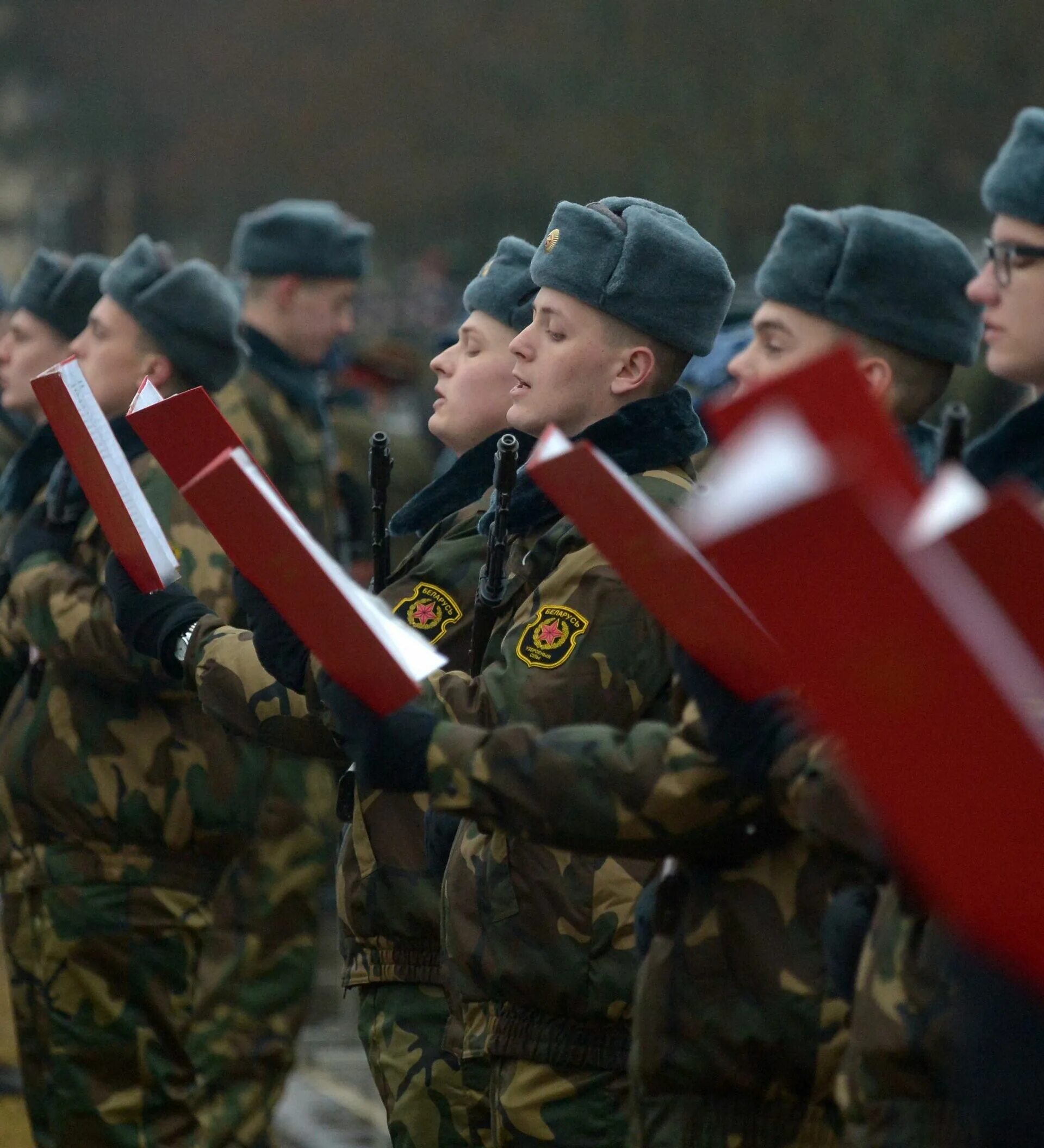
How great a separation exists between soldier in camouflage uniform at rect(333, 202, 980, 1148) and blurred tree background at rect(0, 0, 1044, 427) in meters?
13.6

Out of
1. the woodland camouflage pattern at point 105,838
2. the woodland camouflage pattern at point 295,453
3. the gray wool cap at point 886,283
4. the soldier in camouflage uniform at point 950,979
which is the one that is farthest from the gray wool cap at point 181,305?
the soldier in camouflage uniform at point 950,979

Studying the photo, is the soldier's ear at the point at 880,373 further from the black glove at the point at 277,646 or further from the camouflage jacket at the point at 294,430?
the camouflage jacket at the point at 294,430

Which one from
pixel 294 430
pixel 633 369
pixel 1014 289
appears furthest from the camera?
pixel 294 430

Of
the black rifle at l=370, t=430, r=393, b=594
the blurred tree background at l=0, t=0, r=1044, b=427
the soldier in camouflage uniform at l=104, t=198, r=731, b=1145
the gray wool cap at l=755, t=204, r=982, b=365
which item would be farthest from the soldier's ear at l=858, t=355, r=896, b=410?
the blurred tree background at l=0, t=0, r=1044, b=427

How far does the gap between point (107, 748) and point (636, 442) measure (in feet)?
6.80

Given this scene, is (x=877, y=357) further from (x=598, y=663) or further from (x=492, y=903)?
(x=492, y=903)

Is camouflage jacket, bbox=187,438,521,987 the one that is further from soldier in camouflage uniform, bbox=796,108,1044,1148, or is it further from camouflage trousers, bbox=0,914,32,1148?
camouflage trousers, bbox=0,914,32,1148

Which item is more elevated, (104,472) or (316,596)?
(104,472)

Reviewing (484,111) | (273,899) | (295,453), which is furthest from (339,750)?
(484,111)

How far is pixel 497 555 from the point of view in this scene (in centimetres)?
394

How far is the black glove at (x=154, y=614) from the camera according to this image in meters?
4.26

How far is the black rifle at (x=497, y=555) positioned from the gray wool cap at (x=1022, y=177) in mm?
970

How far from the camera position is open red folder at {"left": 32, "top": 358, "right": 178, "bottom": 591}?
407 centimetres

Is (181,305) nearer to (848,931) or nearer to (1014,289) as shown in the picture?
(1014,289)
